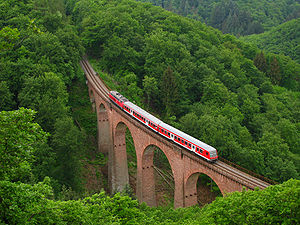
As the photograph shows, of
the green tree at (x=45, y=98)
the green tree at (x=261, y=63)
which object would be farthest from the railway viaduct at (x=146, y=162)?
the green tree at (x=261, y=63)

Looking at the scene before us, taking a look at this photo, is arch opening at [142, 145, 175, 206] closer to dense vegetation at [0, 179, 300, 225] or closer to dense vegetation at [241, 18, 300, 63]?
dense vegetation at [0, 179, 300, 225]

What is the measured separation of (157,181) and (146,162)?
359 inches

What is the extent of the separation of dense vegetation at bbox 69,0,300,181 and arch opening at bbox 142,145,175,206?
887 cm

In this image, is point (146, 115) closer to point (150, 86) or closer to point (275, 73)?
point (150, 86)

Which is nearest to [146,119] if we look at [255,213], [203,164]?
[203,164]

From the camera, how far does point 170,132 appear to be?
42.3 meters

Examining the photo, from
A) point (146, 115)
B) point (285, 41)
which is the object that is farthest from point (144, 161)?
point (285, 41)

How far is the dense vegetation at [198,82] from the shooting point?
5156cm

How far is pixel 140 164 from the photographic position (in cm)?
4791

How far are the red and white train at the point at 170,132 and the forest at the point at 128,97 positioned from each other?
8.44 meters

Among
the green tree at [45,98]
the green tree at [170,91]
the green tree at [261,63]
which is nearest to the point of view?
the green tree at [45,98]

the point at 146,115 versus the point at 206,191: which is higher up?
the point at 146,115

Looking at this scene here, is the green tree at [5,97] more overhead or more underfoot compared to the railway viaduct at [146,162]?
more overhead

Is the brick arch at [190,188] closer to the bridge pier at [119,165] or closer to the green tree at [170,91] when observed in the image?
the bridge pier at [119,165]
